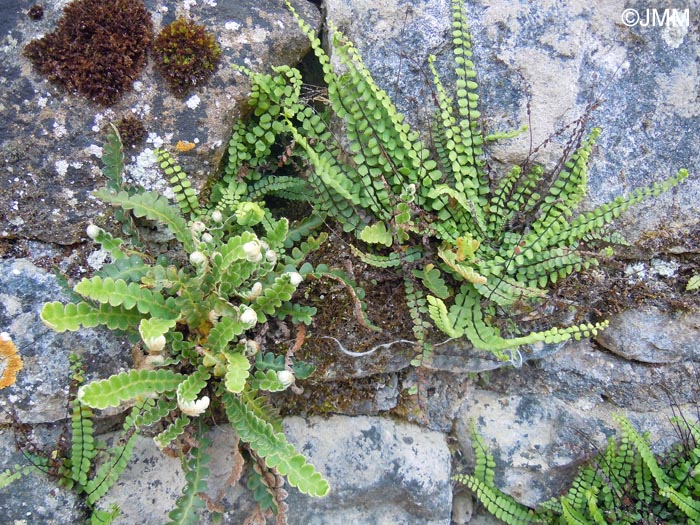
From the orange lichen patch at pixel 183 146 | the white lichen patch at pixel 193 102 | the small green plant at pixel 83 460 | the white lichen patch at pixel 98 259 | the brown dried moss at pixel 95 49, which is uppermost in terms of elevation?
the brown dried moss at pixel 95 49

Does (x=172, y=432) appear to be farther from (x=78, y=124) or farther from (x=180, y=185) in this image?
(x=78, y=124)

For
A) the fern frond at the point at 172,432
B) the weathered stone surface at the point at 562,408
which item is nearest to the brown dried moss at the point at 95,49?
the fern frond at the point at 172,432

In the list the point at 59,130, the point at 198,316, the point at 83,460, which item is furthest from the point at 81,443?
the point at 59,130

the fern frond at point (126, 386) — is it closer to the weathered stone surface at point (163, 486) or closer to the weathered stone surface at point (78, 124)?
the weathered stone surface at point (163, 486)

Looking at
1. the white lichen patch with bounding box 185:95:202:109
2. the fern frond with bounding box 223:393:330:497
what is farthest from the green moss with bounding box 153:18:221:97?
the fern frond with bounding box 223:393:330:497

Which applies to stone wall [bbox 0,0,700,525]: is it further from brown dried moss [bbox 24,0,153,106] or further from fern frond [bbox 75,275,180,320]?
fern frond [bbox 75,275,180,320]

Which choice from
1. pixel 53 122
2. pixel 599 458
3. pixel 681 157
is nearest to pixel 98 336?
pixel 53 122
